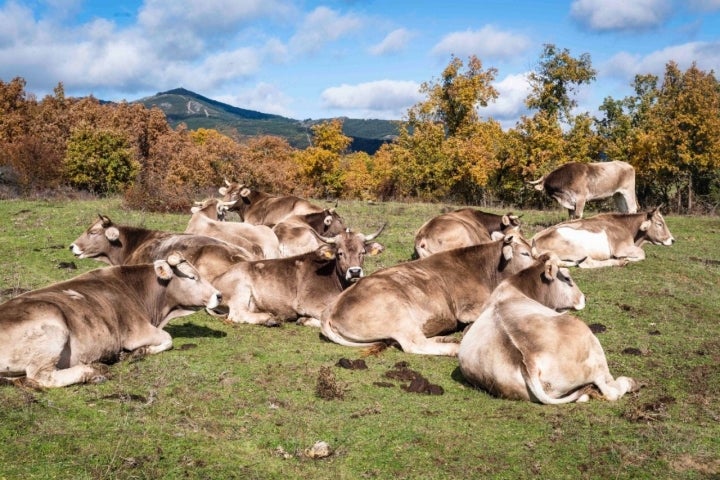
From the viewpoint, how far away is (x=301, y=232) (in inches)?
705

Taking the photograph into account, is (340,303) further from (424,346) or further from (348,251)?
(348,251)

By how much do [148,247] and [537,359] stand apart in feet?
29.9

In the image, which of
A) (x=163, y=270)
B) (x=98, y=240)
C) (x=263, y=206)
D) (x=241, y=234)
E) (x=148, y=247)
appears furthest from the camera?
(x=263, y=206)

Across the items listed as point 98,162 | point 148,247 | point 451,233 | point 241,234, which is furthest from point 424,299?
point 98,162

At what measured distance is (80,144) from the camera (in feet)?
129

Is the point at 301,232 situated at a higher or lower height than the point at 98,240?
lower

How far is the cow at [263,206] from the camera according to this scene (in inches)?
838

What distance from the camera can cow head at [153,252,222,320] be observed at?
1088 centimetres

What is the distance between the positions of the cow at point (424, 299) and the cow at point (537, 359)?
1.67 metres

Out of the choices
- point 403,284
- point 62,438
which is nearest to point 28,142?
point 403,284

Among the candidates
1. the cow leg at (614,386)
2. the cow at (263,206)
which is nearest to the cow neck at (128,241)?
the cow at (263,206)

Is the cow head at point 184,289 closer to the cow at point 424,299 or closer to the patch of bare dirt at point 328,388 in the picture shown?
the cow at point 424,299

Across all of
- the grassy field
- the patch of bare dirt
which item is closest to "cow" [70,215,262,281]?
the grassy field

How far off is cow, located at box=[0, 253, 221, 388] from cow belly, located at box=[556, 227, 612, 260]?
1027 cm
